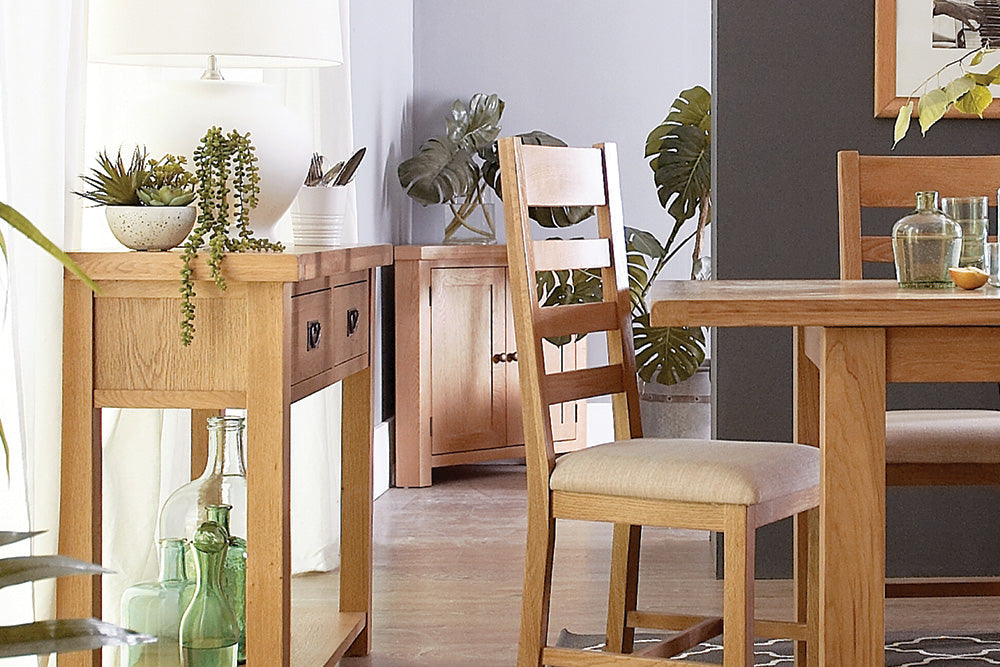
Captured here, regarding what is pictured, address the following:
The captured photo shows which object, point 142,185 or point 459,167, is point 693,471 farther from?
point 459,167

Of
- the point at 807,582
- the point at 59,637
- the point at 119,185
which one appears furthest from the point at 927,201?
the point at 59,637

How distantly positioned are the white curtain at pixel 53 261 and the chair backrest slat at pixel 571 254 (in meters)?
0.77

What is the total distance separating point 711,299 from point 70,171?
3.39ft

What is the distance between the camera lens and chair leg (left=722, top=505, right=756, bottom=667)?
184 centimetres

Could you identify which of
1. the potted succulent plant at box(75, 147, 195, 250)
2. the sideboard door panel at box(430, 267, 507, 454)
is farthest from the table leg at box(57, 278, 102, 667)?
the sideboard door panel at box(430, 267, 507, 454)

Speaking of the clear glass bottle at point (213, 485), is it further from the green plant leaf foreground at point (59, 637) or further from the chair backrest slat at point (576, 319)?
the green plant leaf foreground at point (59, 637)

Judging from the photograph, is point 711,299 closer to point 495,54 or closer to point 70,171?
point 70,171

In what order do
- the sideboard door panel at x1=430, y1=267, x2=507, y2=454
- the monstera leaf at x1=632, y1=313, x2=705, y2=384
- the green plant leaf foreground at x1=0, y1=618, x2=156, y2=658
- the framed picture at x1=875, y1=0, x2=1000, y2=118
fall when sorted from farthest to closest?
the sideboard door panel at x1=430, y1=267, x2=507, y2=454
the monstera leaf at x1=632, y1=313, x2=705, y2=384
the framed picture at x1=875, y1=0, x2=1000, y2=118
the green plant leaf foreground at x1=0, y1=618, x2=156, y2=658

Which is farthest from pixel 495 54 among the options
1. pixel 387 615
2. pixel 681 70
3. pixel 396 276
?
pixel 387 615

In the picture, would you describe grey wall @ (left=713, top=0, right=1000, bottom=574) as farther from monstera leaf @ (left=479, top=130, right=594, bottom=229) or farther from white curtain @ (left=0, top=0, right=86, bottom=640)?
white curtain @ (left=0, top=0, right=86, bottom=640)

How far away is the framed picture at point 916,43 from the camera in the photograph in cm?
312

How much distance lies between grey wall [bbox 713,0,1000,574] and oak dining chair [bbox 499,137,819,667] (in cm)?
83

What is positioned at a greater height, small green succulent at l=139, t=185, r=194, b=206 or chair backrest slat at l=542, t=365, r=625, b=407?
small green succulent at l=139, t=185, r=194, b=206

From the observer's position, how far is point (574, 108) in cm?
529
